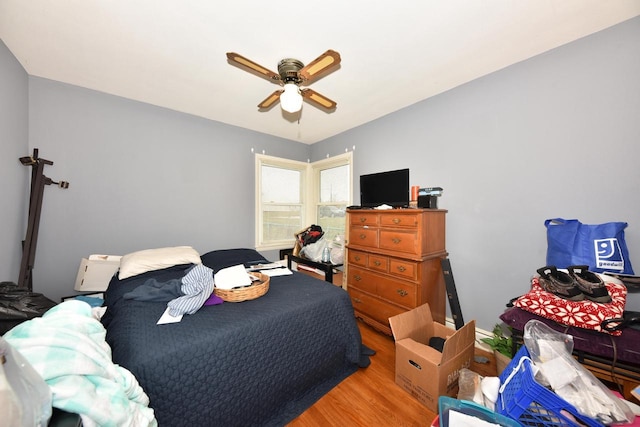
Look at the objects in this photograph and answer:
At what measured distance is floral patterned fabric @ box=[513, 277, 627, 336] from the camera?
131 centimetres

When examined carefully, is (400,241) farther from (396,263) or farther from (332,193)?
(332,193)

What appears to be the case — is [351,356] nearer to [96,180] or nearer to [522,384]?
[522,384]

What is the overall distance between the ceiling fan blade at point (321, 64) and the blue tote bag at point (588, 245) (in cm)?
201

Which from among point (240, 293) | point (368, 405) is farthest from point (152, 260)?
point (368, 405)

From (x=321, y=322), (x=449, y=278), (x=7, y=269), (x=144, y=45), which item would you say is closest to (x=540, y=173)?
(x=449, y=278)

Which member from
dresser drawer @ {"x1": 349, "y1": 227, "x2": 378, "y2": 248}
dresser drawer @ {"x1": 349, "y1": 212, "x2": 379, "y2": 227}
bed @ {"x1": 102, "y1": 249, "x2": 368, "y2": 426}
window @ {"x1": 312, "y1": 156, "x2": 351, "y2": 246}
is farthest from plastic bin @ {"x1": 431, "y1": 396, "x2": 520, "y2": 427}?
window @ {"x1": 312, "y1": 156, "x2": 351, "y2": 246}

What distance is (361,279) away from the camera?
2.64m

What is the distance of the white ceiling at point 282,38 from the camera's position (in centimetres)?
146

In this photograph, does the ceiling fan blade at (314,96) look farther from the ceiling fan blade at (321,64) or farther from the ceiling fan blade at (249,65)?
the ceiling fan blade at (249,65)

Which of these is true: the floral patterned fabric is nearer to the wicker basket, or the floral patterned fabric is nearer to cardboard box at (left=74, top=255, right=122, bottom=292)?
the wicker basket

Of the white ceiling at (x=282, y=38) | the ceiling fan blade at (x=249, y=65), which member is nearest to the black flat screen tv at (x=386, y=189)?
the white ceiling at (x=282, y=38)

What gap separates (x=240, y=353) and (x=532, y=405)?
55.7 inches

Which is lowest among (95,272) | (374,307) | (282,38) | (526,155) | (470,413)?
(374,307)

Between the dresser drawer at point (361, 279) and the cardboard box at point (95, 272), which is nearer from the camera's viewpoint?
the cardboard box at point (95, 272)
